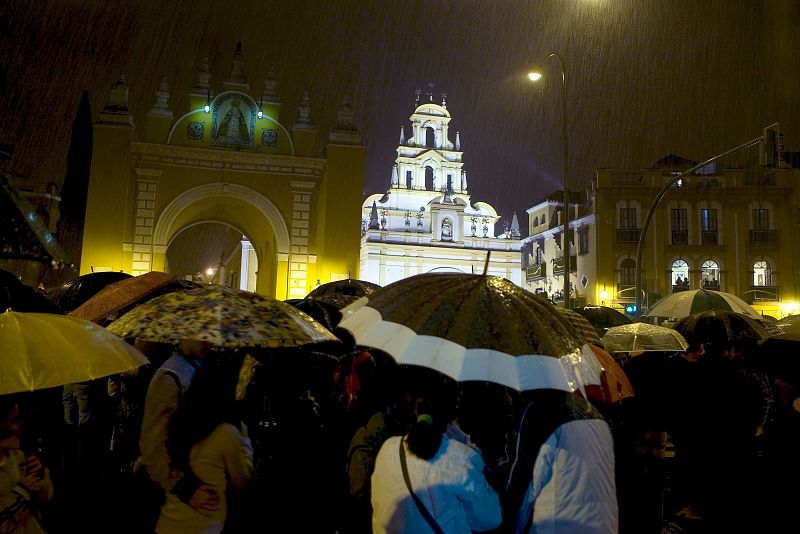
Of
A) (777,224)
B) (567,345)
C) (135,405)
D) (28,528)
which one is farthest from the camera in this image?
(777,224)

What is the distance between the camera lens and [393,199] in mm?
54344

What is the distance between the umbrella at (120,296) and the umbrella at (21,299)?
6.64ft

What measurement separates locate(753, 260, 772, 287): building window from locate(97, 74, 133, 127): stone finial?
34.3 meters

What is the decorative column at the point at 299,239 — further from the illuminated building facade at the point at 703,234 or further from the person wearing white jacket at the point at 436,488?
the illuminated building facade at the point at 703,234

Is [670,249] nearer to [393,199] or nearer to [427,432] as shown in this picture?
[393,199]

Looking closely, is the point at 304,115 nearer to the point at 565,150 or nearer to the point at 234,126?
the point at 234,126

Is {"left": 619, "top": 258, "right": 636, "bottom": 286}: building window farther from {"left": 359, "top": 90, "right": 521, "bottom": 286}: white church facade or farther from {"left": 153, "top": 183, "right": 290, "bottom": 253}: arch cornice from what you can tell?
{"left": 153, "top": 183, "right": 290, "bottom": 253}: arch cornice

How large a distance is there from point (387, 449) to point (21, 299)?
3334 millimetres

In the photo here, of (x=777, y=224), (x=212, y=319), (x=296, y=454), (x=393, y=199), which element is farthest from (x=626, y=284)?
(x=212, y=319)

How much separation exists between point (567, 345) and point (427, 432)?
80cm

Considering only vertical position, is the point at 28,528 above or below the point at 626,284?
below

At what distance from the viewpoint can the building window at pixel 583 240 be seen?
4103 centimetres

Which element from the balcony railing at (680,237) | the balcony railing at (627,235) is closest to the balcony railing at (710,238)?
the balcony railing at (680,237)

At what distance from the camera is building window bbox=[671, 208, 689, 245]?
1500 inches
